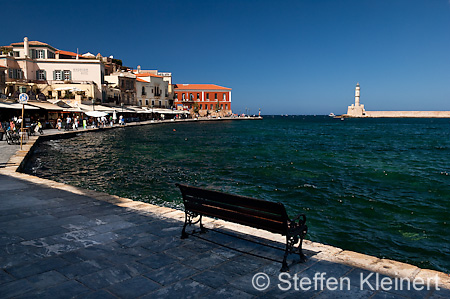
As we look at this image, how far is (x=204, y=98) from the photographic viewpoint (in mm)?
96438

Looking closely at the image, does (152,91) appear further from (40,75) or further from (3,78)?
(3,78)

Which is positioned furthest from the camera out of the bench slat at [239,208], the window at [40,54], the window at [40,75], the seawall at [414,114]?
the seawall at [414,114]

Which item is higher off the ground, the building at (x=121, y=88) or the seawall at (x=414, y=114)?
the building at (x=121, y=88)

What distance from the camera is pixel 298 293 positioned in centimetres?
358

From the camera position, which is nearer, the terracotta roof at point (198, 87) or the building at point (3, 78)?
the building at point (3, 78)

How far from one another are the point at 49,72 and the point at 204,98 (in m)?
50.4

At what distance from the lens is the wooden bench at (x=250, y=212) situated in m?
4.24

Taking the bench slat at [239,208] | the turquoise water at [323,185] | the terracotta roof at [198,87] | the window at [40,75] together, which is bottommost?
the turquoise water at [323,185]

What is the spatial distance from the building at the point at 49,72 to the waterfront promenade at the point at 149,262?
40.8 metres

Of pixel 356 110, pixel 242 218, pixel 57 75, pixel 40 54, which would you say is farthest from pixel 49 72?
pixel 356 110

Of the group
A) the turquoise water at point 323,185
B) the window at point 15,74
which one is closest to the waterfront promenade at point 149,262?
the turquoise water at point 323,185

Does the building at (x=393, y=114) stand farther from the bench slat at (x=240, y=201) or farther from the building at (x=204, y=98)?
the bench slat at (x=240, y=201)

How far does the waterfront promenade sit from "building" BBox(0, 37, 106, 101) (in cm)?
4079

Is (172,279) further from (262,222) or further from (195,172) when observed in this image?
(195,172)
